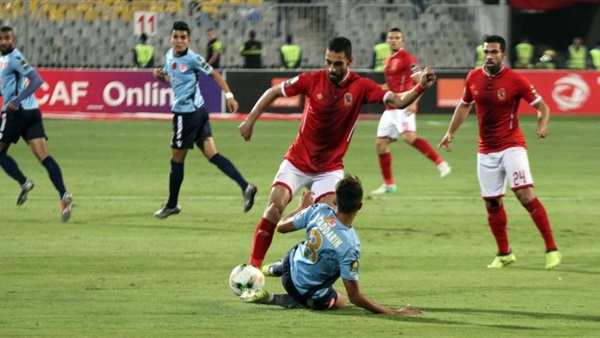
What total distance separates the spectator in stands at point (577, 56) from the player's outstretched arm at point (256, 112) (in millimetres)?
25382

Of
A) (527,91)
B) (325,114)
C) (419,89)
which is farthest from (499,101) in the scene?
(419,89)

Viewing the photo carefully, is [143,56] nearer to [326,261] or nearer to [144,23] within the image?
[144,23]

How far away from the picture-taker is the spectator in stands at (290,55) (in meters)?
34.8

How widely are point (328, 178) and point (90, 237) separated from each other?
368cm

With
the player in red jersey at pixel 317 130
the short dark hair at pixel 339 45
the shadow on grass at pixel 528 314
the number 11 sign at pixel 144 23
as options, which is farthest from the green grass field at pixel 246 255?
the number 11 sign at pixel 144 23

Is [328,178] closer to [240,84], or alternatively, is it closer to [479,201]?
[479,201]

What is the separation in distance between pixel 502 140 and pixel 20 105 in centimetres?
606

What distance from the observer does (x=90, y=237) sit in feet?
43.8

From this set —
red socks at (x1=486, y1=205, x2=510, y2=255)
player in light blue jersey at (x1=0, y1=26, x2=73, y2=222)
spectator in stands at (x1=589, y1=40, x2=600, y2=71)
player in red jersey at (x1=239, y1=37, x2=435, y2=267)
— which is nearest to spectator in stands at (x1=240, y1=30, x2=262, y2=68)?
spectator in stands at (x1=589, y1=40, x2=600, y2=71)

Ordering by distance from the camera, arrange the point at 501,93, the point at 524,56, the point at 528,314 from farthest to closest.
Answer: the point at 524,56, the point at 501,93, the point at 528,314

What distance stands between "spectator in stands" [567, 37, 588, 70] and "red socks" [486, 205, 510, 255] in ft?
76.9

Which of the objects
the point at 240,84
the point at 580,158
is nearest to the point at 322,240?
the point at 580,158

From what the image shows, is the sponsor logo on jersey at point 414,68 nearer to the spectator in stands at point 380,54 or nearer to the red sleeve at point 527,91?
the red sleeve at point 527,91

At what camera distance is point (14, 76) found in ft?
48.9
